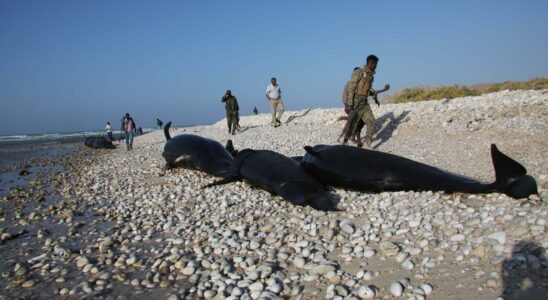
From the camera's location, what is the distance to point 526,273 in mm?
2812

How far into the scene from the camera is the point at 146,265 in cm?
401

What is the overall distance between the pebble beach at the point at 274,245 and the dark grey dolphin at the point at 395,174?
14cm

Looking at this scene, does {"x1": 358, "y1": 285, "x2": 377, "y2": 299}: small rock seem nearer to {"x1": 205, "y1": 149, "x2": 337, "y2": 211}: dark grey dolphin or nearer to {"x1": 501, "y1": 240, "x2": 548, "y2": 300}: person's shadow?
{"x1": 501, "y1": 240, "x2": 548, "y2": 300}: person's shadow

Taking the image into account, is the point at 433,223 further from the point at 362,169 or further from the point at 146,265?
the point at 146,265

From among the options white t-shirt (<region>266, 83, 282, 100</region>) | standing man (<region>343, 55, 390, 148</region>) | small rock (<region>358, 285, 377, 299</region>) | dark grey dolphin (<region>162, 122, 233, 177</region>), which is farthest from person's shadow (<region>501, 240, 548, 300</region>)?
white t-shirt (<region>266, 83, 282, 100</region>)

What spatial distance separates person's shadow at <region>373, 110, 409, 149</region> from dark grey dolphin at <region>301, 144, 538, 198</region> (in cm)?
491

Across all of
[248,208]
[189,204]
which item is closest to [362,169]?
[248,208]

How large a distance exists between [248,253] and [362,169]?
2669 mm

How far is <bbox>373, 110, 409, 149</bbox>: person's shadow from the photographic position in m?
11.9

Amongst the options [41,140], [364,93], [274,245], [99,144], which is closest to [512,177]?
[274,245]

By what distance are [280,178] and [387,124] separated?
27.3ft

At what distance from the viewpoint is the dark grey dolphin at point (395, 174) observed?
14.0 feet

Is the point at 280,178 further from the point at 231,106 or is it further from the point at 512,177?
the point at 231,106

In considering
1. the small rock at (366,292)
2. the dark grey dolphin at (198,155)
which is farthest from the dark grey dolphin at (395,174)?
the dark grey dolphin at (198,155)
